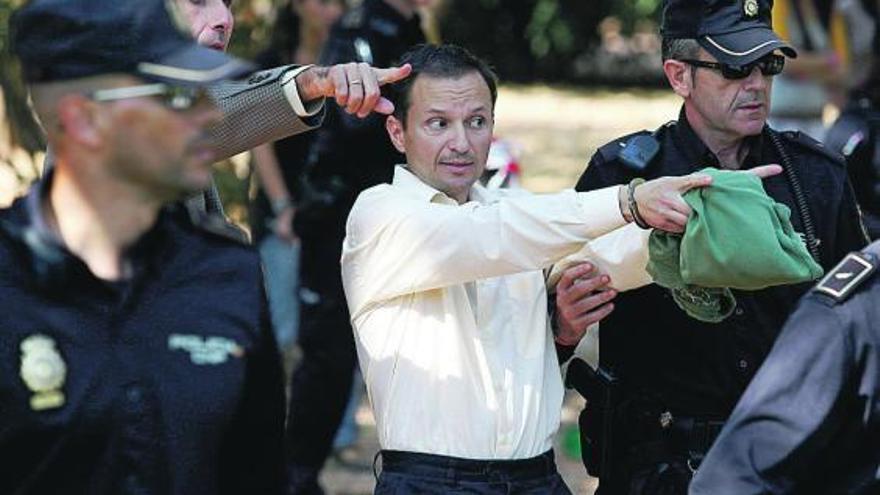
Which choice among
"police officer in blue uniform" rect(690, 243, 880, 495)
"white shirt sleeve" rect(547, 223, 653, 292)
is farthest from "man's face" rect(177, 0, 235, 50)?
"police officer in blue uniform" rect(690, 243, 880, 495)

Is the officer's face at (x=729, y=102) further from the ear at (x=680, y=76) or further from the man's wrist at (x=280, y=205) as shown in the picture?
the man's wrist at (x=280, y=205)

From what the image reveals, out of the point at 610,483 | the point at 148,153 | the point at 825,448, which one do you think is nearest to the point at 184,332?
the point at 148,153

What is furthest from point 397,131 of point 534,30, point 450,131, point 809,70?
point 534,30

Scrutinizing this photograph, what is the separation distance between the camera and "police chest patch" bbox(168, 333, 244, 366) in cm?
347

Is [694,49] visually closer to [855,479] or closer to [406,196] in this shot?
[406,196]

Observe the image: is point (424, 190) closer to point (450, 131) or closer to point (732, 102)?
point (450, 131)

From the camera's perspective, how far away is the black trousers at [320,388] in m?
7.30

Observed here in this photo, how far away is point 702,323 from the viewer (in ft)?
16.0

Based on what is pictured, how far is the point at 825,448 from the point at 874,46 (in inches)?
165

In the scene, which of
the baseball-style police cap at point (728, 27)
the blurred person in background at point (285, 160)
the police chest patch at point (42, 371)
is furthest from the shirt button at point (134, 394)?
the blurred person in background at point (285, 160)

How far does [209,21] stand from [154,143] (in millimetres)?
1439

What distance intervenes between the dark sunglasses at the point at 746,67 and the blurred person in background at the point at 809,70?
12.0ft

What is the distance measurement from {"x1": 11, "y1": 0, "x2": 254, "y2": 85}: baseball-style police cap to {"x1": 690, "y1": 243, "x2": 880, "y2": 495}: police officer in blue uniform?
1128 millimetres

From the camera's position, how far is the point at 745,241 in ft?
14.1
